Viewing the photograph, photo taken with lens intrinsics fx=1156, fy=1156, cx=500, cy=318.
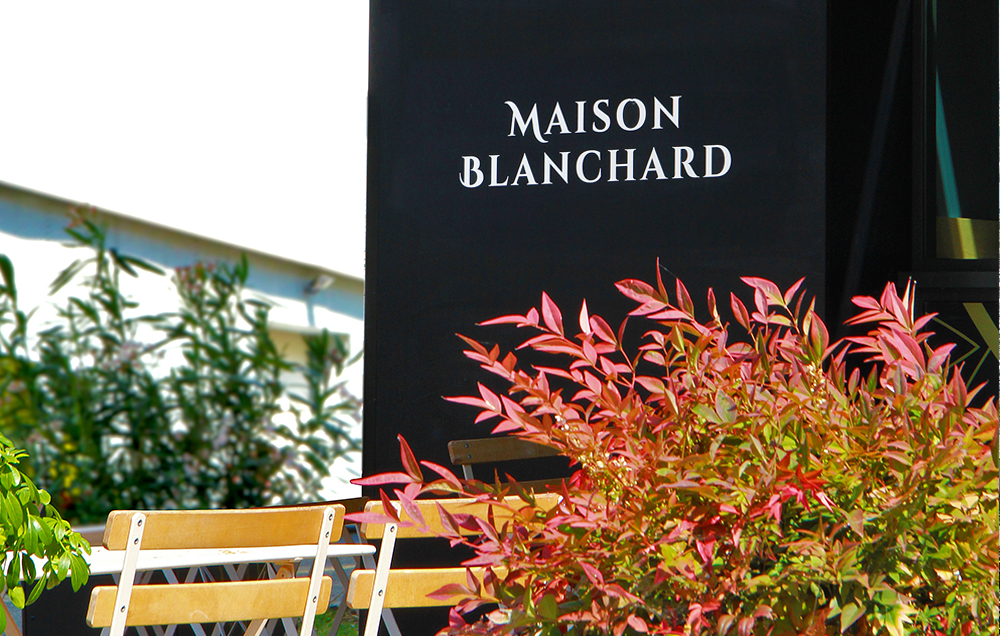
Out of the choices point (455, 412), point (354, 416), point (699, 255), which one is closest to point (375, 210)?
point (455, 412)

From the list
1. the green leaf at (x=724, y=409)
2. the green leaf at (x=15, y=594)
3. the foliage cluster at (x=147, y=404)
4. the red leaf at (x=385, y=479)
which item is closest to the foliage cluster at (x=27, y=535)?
the green leaf at (x=15, y=594)

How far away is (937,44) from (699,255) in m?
1.06

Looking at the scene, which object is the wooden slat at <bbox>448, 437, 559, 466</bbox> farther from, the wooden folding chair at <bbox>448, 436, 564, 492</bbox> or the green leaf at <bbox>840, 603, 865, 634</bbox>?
the green leaf at <bbox>840, 603, 865, 634</bbox>

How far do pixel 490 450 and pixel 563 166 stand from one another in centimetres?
103

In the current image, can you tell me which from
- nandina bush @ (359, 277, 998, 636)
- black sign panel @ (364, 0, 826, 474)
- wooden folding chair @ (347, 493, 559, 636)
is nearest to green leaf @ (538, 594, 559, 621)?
nandina bush @ (359, 277, 998, 636)

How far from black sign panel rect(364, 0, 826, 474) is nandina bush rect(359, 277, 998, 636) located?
213 cm

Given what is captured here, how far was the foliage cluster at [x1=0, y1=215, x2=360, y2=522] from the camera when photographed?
5625 mm

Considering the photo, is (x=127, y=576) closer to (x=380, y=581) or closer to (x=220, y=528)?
(x=220, y=528)

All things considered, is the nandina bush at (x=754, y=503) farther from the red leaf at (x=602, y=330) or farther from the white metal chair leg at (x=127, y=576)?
the white metal chair leg at (x=127, y=576)

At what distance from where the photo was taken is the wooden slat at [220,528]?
2.12 meters

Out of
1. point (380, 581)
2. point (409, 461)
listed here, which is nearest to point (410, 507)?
point (409, 461)

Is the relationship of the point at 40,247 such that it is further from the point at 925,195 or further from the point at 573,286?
the point at 925,195

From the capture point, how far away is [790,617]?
4.32 ft

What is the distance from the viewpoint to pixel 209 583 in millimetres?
2174
